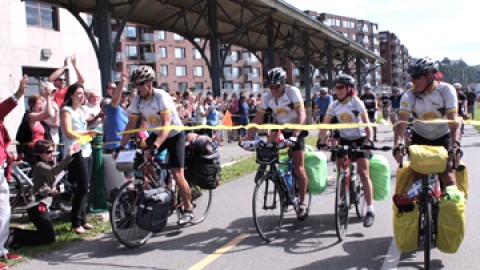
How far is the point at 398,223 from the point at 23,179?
5763mm

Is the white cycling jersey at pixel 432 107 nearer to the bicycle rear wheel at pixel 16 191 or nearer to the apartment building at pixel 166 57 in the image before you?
the bicycle rear wheel at pixel 16 191

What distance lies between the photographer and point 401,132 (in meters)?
5.54

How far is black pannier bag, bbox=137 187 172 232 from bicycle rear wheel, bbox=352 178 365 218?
250 centimetres

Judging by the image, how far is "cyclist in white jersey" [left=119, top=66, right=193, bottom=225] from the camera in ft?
19.9

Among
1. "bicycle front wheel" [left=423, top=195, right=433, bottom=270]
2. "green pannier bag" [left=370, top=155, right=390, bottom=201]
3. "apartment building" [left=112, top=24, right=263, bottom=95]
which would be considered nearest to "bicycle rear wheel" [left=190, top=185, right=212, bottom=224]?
"green pannier bag" [left=370, top=155, right=390, bottom=201]

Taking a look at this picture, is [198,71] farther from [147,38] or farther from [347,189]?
[347,189]

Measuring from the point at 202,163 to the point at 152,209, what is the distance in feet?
4.06

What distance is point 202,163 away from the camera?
6789 mm

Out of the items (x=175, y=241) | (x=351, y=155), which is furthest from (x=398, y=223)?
(x=175, y=241)

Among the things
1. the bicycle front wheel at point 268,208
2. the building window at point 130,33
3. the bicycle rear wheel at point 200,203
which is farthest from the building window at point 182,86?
the bicycle front wheel at point 268,208

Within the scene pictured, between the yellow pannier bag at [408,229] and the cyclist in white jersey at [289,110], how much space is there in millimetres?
1842

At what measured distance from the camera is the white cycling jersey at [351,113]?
6.61 metres

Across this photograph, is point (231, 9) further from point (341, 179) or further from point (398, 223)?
point (398, 223)

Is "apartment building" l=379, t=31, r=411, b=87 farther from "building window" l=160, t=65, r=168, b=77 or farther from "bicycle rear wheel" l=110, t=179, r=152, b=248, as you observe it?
"bicycle rear wheel" l=110, t=179, r=152, b=248
